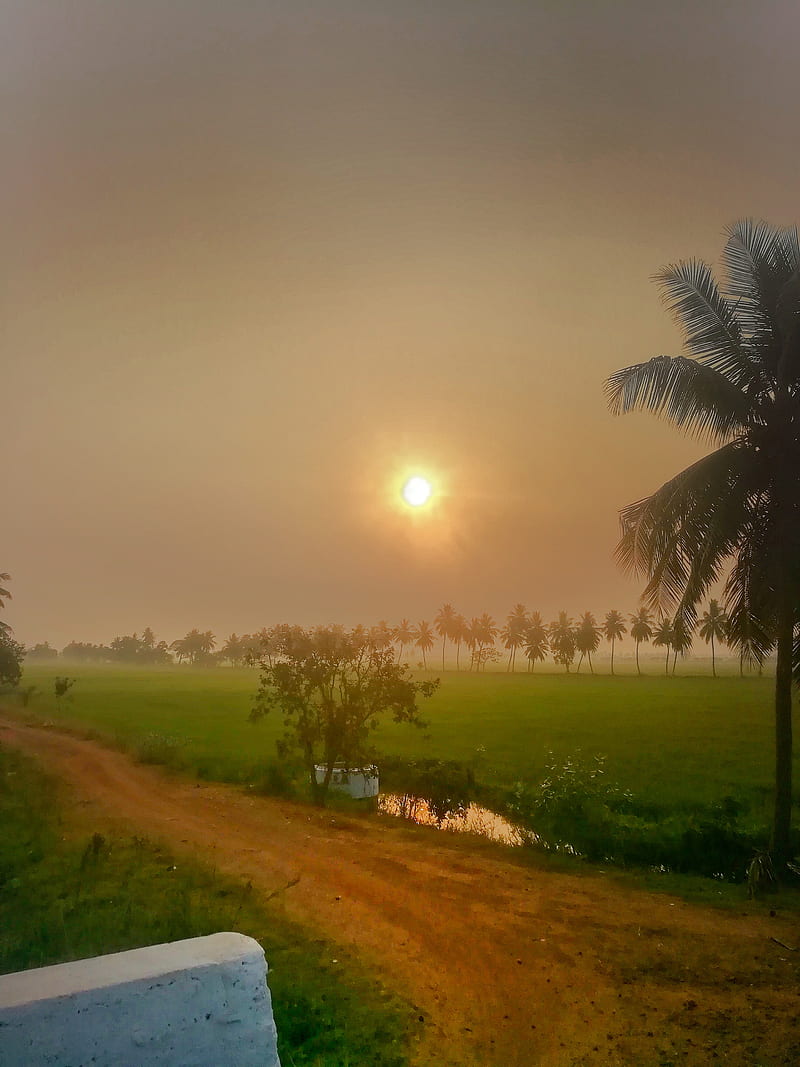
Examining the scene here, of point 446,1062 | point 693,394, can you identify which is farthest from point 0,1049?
point 693,394

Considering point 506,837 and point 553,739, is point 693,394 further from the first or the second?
point 553,739

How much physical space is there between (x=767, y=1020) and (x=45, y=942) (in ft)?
17.3

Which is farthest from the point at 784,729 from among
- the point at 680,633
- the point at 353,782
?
the point at 353,782

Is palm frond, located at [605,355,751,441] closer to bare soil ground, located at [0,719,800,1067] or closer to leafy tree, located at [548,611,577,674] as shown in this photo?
bare soil ground, located at [0,719,800,1067]

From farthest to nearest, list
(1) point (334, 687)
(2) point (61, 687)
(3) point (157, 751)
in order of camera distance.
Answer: (2) point (61, 687) < (3) point (157, 751) < (1) point (334, 687)

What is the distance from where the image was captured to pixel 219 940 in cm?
237

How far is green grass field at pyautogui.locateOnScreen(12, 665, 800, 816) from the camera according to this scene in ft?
45.8

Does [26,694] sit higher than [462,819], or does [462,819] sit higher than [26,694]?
[26,694]

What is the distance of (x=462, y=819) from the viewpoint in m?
11.3

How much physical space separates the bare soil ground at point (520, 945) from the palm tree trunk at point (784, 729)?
1.31 metres

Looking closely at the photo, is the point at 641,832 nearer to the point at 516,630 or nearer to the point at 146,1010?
the point at 146,1010

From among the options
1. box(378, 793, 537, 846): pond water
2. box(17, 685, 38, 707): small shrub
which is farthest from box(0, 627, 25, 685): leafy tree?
box(378, 793, 537, 846): pond water

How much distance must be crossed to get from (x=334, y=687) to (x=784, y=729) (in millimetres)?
6805

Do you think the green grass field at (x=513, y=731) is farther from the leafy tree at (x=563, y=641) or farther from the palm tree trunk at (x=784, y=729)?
the leafy tree at (x=563, y=641)
